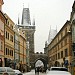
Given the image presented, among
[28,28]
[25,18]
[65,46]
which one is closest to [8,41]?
[65,46]

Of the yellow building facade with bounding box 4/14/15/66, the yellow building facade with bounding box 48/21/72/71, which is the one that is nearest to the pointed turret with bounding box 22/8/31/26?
the yellow building facade with bounding box 48/21/72/71

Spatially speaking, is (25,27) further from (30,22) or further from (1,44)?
(1,44)

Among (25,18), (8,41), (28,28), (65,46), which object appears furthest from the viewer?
(25,18)

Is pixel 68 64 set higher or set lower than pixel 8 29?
lower

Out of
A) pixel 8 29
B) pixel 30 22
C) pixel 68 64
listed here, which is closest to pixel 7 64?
pixel 8 29

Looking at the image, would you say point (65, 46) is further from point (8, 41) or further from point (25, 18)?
point (25, 18)

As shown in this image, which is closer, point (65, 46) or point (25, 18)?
point (65, 46)

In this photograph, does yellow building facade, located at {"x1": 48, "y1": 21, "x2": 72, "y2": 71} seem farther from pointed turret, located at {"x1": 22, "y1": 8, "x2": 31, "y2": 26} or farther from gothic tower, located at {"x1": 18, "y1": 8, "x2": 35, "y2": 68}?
pointed turret, located at {"x1": 22, "y1": 8, "x2": 31, "y2": 26}

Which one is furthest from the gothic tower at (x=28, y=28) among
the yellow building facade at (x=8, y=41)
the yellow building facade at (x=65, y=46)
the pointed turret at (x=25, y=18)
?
the yellow building facade at (x=8, y=41)

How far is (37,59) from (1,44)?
108 metres

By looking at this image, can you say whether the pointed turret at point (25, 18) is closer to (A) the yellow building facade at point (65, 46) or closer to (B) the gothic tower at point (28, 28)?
(B) the gothic tower at point (28, 28)

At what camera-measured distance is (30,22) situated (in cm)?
17075

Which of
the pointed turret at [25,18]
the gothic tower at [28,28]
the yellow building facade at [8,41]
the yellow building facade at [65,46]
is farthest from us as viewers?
the pointed turret at [25,18]

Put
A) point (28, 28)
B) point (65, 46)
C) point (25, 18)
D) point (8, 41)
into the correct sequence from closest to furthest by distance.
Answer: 1. point (8, 41)
2. point (65, 46)
3. point (28, 28)
4. point (25, 18)
